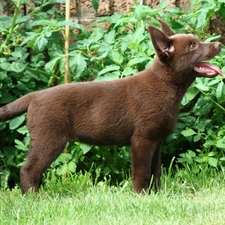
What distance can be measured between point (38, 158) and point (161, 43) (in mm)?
1444

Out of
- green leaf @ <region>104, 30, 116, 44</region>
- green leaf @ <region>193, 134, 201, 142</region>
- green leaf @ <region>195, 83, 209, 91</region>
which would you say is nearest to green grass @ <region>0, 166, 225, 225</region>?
green leaf @ <region>193, 134, 201, 142</region>

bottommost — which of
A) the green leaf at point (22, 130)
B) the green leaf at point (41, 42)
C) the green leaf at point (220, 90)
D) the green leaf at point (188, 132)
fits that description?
the green leaf at point (188, 132)

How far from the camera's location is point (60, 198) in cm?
537

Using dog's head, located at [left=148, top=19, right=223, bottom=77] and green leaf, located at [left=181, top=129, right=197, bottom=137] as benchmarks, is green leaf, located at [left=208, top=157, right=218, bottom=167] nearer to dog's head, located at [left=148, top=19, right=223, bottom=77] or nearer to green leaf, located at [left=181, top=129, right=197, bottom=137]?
green leaf, located at [left=181, top=129, right=197, bottom=137]

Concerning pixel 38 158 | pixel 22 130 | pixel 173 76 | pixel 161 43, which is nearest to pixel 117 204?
pixel 38 158

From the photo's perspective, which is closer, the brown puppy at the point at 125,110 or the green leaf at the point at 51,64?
the brown puppy at the point at 125,110

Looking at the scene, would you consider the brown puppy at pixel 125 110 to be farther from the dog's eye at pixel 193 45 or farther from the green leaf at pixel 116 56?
the green leaf at pixel 116 56

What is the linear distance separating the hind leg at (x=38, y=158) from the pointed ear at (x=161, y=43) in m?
1.14

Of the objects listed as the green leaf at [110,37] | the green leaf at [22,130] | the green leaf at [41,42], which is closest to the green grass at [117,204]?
the green leaf at [22,130]

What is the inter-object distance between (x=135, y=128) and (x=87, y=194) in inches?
27.8

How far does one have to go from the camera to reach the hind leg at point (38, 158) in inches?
214

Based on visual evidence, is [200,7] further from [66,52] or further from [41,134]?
[41,134]

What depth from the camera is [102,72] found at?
6.13 metres

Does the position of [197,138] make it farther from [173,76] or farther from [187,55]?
[187,55]
